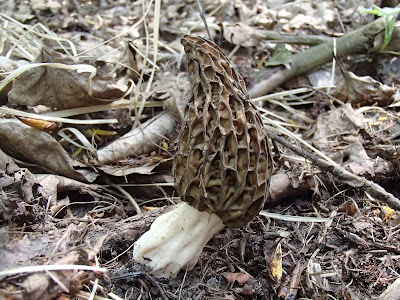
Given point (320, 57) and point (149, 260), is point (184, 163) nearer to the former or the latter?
point (149, 260)

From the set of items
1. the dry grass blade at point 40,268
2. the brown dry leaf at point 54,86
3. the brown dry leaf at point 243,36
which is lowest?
the brown dry leaf at point 243,36

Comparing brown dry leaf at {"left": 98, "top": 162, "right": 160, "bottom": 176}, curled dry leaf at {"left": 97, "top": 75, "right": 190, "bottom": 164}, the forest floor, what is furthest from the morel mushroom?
curled dry leaf at {"left": 97, "top": 75, "right": 190, "bottom": 164}

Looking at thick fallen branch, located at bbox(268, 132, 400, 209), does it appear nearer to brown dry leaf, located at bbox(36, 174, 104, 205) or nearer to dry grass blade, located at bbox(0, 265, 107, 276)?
brown dry leaf, located at bbox(36, 174, 104, 205)

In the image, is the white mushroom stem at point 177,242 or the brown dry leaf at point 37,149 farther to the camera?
the brown dry leaf at point 37,149

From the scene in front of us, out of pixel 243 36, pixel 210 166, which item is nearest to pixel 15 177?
pixel 210 166

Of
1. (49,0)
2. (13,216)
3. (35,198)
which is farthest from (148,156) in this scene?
(49,0)

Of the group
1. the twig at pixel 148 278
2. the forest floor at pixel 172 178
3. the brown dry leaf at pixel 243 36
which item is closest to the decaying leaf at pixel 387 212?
the forest floor at pixel 172 178

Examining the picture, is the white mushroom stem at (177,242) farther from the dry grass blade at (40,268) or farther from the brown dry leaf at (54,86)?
the brown dry leaf at (54,86)
